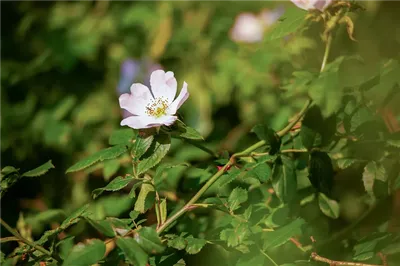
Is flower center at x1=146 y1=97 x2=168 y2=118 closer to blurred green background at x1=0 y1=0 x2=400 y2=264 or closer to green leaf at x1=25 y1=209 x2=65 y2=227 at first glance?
green leaf at x1=25 y1=209 x2=65 y2=227

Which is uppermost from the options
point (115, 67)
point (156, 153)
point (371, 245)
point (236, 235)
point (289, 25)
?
point (289, 25)

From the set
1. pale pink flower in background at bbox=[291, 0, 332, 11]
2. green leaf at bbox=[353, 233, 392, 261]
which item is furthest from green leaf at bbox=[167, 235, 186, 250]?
pale pink flower in background at bbox=[291, 0, 332, 11]

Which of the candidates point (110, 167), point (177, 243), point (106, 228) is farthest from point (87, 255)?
point (110, 167)

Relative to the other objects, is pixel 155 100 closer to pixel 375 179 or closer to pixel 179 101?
pixel 179 101

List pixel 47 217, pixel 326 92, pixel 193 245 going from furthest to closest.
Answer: pixel 47 217 → pixel 326 92 → pixel 193 245

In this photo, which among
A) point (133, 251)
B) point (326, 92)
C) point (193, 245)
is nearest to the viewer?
point (133, 251)

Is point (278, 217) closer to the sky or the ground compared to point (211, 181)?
closer to the ground
